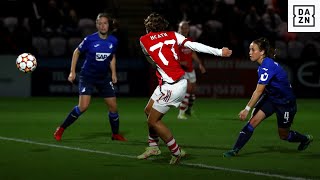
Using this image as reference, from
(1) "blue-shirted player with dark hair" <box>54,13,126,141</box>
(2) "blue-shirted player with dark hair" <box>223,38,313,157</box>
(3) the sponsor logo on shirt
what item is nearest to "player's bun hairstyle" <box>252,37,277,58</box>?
(2) "blue-shirted player with dark hair" <box>223,38,313,157</box>

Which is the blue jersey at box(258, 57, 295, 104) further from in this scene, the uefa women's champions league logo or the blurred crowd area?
the blurred crowd area

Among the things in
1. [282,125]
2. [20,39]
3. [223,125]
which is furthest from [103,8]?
[282,125]

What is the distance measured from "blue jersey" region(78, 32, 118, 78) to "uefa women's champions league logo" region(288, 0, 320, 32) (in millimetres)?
8556

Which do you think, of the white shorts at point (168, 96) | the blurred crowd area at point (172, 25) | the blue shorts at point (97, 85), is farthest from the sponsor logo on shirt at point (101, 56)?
the blurred crowd area at point (172, 25)

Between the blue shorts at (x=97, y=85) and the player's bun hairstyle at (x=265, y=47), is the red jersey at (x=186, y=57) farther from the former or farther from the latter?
the player's bun hairstyle at (x=265, y=47)

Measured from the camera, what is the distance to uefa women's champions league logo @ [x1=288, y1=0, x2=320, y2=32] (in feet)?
68.2

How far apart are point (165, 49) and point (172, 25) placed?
15.9 meters

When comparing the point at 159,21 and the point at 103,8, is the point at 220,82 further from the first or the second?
the point at 159,21

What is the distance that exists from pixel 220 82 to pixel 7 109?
7362 millimetres

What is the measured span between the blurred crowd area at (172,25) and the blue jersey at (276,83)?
43.7 feet

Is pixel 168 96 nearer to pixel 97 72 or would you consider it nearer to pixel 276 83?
pixel 276 83

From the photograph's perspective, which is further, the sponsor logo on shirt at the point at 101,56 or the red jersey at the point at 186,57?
the red jersey at the point at 186,57

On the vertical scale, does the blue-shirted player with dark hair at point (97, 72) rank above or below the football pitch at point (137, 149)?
above

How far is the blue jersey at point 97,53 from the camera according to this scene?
1298cm
